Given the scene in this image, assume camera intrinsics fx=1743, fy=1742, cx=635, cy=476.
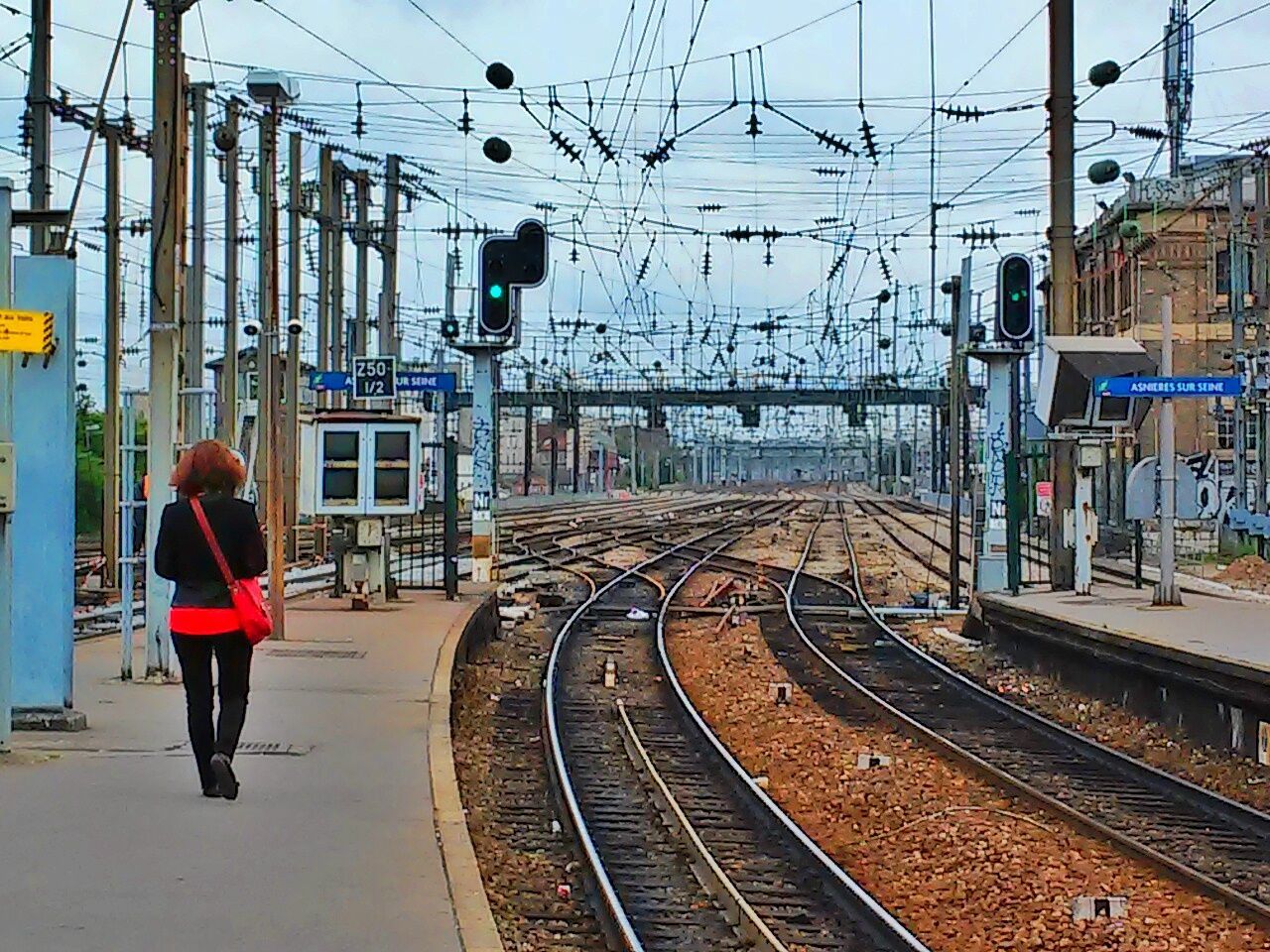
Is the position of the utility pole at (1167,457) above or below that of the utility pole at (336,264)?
below

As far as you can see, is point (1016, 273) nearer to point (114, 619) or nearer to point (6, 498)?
point (114, 619)

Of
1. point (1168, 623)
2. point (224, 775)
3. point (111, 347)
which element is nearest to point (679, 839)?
point (224, 775)

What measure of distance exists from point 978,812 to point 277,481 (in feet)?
25.1

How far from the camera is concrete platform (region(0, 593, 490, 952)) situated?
6.09 metres

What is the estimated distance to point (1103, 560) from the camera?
33.7 meters

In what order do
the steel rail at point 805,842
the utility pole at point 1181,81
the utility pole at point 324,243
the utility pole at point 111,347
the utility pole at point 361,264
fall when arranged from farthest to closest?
the utility pole at point 1181,81, the utility pole at point 361,264, the utility pole at point 324,243, the utility pole at point 111,347, the steel rail at point 805,842

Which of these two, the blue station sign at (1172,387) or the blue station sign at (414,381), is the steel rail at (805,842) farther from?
the blue station sign at (1172,387)

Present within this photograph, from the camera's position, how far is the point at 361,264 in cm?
3584

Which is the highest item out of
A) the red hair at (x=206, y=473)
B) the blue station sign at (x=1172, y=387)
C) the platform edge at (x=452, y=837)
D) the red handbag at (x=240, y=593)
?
the blue station sign at (x=1172, y=387)

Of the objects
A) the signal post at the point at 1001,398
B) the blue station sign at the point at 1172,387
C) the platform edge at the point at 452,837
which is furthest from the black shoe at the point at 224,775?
the signal post at the point at 1001,398

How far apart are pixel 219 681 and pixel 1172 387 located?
10.6 meters

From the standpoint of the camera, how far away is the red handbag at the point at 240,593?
812cm

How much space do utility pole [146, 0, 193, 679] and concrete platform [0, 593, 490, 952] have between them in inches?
56.4

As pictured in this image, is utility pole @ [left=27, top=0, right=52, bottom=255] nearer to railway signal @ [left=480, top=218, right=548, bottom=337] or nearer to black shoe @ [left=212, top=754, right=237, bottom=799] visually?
railway signal @ [left=480, top=218, right=548, bottom=337]
